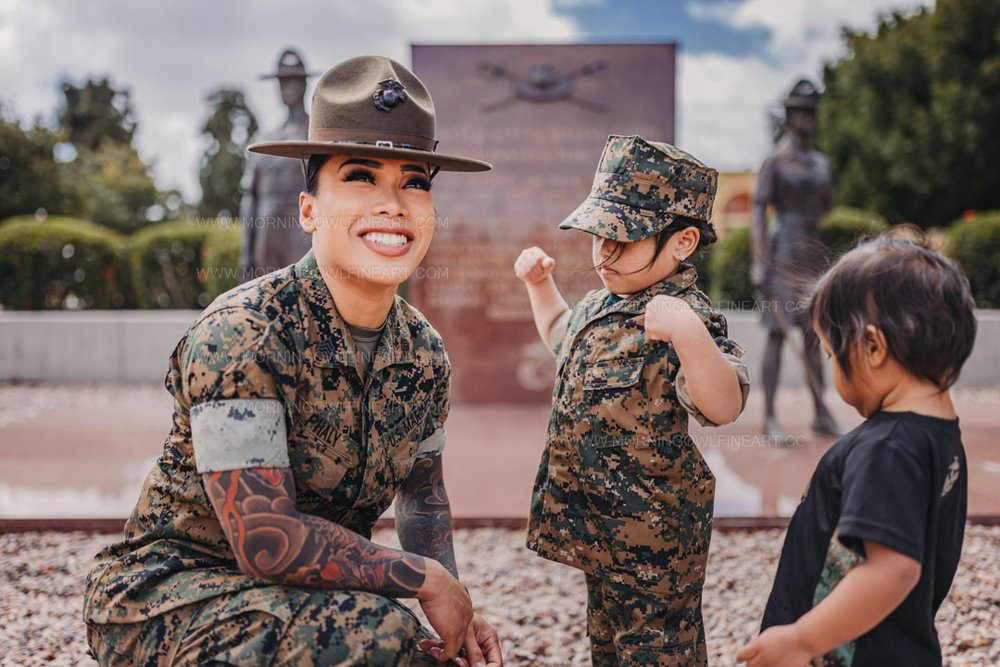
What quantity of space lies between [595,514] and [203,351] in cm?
99

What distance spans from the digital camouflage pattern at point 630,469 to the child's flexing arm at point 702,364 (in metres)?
0.15

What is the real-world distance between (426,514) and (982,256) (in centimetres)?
907

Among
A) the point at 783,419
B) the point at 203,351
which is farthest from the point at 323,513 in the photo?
the point at 783,419

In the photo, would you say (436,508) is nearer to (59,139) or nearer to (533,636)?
(533,636)

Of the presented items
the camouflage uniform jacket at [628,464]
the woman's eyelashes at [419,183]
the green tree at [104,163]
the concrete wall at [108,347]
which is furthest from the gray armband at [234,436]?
the green tree at [104,163]

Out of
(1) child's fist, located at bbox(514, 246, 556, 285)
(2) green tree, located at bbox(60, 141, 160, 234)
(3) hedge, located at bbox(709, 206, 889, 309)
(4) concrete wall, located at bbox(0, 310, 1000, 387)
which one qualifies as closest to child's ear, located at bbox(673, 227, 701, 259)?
→ (1) child's fist, located at bbox(514, 246, 556, 285)

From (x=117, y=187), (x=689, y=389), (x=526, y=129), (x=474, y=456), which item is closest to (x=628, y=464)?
(x=689, y=389)

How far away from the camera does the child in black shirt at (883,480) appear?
1.34 m

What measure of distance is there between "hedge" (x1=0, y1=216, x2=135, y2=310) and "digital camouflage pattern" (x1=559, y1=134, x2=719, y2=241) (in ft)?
28.1

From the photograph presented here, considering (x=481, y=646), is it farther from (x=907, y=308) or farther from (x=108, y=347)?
(x=108, y=347)

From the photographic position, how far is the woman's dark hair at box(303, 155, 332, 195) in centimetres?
173

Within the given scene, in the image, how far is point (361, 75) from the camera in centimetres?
174

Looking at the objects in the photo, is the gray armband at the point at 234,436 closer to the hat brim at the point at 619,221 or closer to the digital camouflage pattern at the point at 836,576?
the hat brim at the point at 619,221

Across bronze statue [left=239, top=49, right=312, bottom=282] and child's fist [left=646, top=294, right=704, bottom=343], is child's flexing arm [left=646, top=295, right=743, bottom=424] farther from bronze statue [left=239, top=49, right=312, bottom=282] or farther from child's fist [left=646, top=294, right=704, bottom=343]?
bronze statue [left=239, top=49, right=312, bottom=282]
